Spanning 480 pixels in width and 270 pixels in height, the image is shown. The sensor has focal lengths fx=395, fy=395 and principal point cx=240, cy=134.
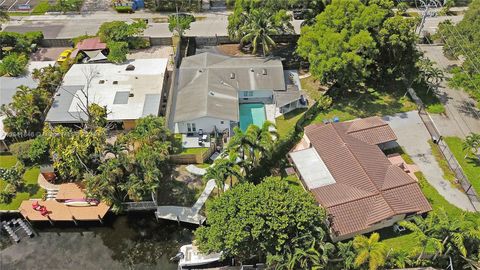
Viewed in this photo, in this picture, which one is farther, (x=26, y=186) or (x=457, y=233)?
(x=26, y=186)

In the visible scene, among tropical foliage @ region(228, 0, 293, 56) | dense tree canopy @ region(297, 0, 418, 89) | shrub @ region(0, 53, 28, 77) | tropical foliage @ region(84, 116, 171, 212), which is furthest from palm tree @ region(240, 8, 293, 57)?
shrub @ region(0, 53, 28, 77)

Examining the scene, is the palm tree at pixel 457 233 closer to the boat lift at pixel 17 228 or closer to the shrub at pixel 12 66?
the boat lift at pixel 17 228

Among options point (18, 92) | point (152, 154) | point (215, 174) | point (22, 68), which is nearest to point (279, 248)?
point (215, 174)

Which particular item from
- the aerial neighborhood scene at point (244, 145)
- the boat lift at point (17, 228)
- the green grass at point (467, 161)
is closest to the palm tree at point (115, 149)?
the aerial neighborhood scene at point (244, 145)

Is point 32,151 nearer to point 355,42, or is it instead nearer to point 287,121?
point 287,121

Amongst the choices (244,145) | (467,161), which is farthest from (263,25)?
(467,161)

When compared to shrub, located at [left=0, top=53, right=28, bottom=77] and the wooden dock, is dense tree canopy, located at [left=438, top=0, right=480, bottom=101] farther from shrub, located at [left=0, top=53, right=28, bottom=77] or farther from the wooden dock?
shrub, located at [left=0, top=53, right=28, bottom=77]
